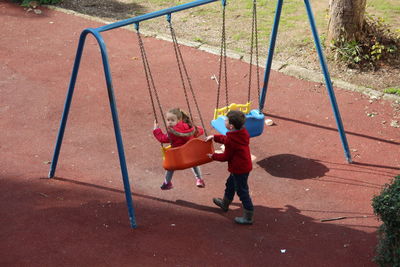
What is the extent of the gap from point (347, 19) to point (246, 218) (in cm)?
532

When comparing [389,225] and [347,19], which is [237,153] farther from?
[347,19]

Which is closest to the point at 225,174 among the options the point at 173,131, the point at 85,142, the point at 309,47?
the point at 173,131

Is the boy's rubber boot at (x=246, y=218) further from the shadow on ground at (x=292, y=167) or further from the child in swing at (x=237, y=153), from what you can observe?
the shadow on ground at (x=292, y=167)

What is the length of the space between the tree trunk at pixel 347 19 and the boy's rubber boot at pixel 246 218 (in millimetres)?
5193

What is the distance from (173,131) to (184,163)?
0.37 meters

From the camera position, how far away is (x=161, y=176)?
697 centimetres

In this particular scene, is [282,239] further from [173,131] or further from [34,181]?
[34,181]

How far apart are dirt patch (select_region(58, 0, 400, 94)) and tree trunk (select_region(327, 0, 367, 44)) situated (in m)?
0.52

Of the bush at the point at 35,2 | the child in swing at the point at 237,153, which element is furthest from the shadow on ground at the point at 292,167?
the bush at the point at 35,2

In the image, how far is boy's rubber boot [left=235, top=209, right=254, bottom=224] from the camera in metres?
5.92

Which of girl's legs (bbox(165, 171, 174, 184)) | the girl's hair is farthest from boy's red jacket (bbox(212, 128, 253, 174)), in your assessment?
girl's legs (bbox(165, 171, 174, 184))

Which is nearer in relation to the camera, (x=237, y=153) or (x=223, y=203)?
(x=237, y=153)

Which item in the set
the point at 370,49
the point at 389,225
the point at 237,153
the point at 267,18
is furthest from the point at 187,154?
the point at 267,18

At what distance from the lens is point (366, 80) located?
31.3 ft
